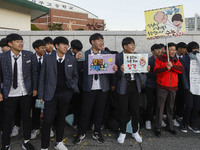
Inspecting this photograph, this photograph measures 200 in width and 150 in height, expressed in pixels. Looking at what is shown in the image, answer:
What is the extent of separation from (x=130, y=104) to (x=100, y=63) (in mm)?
1138

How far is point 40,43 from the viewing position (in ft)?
11.8

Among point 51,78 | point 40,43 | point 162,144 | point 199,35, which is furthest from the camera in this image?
point 199,35

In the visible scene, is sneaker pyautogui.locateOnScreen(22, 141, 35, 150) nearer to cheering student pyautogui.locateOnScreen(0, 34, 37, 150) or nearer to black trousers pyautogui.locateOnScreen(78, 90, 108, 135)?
cheering student pyautogui.locateOnScreen(0, 34, 37, 150)

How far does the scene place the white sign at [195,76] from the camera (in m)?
3.60

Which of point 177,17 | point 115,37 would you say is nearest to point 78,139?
point 177,17

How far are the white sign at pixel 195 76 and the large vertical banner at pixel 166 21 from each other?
827mm

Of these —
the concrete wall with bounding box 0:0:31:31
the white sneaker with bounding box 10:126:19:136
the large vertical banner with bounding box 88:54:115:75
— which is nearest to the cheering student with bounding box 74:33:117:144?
the large vertical banner with bounding box 88:54:115:75

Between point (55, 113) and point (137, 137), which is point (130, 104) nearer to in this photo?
point (137, 137)

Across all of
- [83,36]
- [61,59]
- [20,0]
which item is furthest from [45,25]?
[61,59]

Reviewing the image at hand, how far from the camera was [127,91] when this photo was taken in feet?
10.8

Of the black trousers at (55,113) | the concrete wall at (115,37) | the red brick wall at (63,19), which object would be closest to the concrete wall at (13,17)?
the concrete wall at (115,37)

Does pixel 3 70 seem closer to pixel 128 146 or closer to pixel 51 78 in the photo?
pixel 51 78

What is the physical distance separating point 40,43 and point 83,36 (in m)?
2.73

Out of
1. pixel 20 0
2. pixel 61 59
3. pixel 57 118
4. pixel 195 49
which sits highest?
pixel 20 0
